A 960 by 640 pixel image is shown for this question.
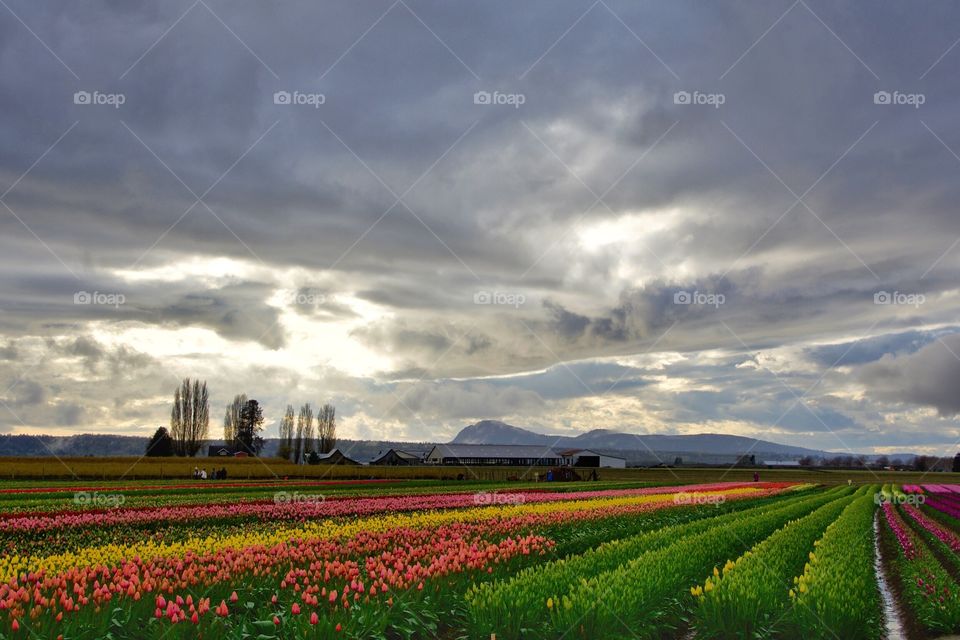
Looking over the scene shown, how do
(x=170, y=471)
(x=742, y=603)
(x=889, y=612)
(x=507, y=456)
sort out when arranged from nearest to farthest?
(x=742, y=603) < (x=889, y=612) < (x=170, y=471) < (x=507, y=456)

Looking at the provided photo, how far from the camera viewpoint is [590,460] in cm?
14400

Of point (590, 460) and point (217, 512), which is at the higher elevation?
point (217, 512)

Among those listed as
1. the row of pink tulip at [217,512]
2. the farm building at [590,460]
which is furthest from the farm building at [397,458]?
the row of pink tulip at [217,512]

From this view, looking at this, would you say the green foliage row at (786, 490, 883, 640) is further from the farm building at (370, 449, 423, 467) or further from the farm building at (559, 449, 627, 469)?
the farm building at (370, 449, 423, 467)

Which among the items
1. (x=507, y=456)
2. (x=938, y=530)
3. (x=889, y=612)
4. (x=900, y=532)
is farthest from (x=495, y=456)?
(x=889, y=612)

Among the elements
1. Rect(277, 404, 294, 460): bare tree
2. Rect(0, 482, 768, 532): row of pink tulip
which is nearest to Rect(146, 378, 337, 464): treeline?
Rect(277, 404, 294, 460): bare tree

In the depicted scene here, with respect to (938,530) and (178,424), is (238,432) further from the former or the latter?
Result: (938,530)

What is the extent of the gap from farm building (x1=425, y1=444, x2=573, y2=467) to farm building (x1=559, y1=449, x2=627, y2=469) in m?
1.91

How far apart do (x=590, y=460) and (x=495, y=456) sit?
18658mm

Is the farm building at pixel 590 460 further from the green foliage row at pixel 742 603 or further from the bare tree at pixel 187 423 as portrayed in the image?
the green foliage row at pixel 742 603

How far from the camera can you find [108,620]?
8445mm

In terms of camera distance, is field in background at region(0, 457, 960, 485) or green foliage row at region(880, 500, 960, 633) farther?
field in background at region(0, 457, 960, 485)

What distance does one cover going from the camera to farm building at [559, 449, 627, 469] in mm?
142625

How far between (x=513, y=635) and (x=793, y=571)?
7895 mm
